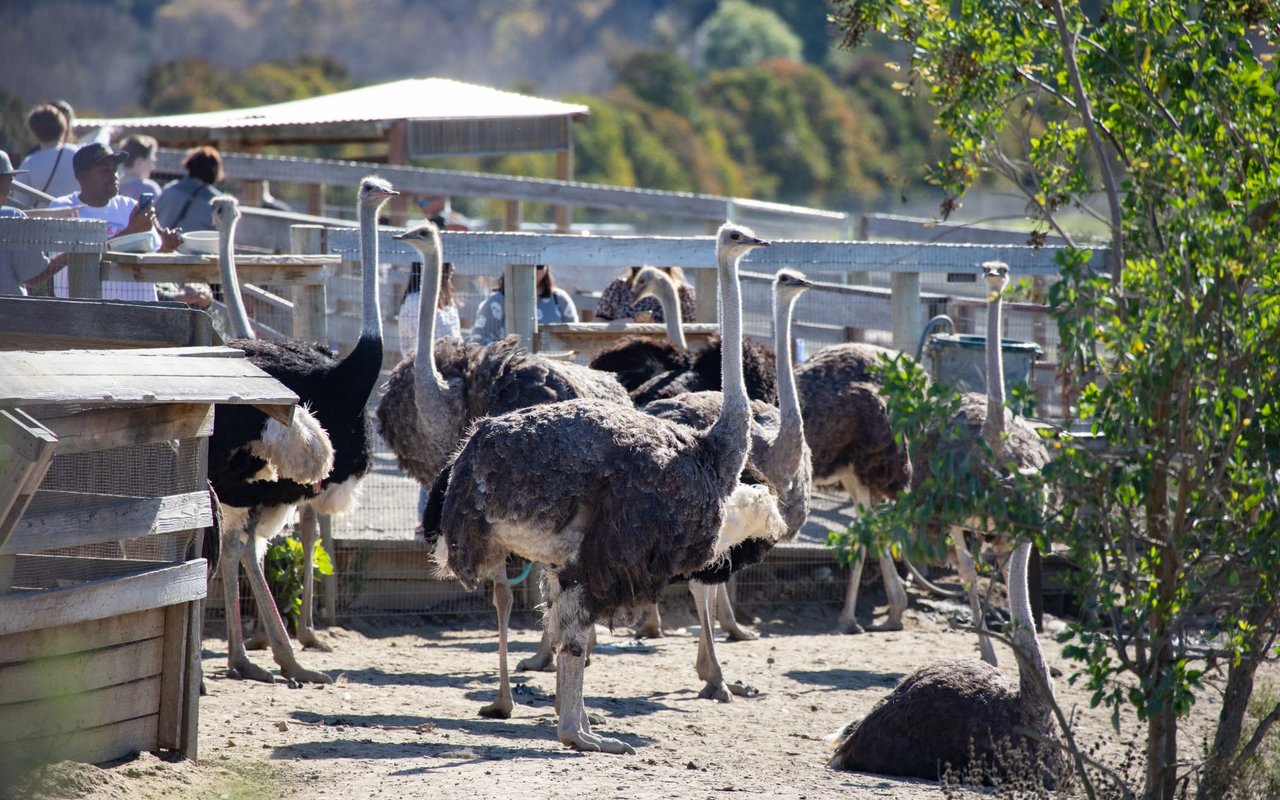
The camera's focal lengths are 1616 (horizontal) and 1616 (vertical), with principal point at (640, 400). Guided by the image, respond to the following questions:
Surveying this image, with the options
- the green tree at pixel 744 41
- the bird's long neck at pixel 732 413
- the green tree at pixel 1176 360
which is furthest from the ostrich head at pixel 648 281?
the green tree at pixel 744 41

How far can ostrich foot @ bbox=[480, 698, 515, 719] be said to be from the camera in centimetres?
645

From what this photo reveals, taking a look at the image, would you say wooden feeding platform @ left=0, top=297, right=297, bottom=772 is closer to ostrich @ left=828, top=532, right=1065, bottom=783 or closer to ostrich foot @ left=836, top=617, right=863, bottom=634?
ostrich @ left=828, top=532, right=1065, bottom=783

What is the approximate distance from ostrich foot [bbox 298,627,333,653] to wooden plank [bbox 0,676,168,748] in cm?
267

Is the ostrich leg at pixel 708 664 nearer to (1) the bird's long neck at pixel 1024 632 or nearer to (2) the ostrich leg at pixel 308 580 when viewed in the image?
(1) the bird's long neck at pixel 1024 632

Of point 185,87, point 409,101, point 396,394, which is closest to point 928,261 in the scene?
point 396,394

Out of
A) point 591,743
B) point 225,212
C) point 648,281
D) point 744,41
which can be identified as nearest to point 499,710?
point 591,743

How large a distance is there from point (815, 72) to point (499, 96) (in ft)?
94.7

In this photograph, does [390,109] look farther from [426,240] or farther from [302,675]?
[302,675]

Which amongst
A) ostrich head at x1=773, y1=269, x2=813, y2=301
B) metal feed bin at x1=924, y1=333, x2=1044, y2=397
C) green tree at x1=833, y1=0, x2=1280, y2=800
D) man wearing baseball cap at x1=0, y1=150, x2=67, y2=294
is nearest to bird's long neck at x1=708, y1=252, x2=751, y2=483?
ostrich head at x1=773, y1=269, x2=813, y2=301

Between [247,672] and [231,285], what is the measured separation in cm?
182

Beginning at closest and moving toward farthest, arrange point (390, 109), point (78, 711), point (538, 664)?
point (78, 711) < point (538, 664) < point (390, 109)

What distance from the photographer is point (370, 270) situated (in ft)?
24.8

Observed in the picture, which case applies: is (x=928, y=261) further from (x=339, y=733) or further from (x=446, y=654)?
(x=339, y=733)

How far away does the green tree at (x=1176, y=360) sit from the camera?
4.19 metres
